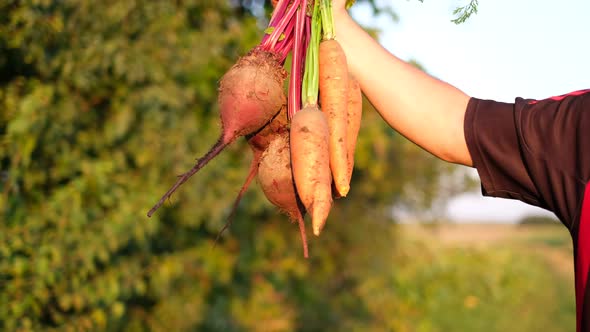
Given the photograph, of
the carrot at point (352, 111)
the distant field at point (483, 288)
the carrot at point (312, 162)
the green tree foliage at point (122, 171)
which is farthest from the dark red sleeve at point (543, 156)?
the distant field at point (483, 288)

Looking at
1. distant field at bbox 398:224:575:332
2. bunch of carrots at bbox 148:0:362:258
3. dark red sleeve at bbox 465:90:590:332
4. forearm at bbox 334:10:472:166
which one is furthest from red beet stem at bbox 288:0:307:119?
distant field at bbox 398:224:575:332

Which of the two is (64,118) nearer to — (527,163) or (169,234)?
(169,234)

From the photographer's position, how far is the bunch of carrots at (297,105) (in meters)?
1.66

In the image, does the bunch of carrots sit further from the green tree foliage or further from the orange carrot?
the green tree foliage

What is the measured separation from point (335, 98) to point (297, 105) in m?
0.11

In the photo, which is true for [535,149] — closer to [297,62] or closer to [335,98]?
[335,98]

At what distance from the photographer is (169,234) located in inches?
181

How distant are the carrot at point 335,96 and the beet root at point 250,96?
0.43 ft

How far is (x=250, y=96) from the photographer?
175cm

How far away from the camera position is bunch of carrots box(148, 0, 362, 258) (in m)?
1.66

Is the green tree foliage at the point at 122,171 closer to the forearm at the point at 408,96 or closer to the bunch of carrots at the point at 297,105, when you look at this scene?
the bunch of carrots at the point at 297,105

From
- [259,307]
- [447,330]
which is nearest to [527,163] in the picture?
[259,307]

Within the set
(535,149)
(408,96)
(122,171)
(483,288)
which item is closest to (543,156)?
(535,149)

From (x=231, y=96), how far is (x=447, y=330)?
672 cm
